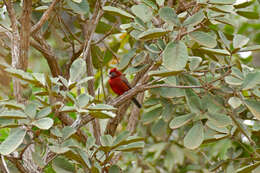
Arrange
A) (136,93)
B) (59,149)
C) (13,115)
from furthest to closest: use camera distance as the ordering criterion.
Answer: (136,93), (59,149), (13,115)

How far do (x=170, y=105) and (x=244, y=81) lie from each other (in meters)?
0.43

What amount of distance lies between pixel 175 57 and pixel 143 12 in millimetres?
316

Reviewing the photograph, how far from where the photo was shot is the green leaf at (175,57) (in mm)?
1391

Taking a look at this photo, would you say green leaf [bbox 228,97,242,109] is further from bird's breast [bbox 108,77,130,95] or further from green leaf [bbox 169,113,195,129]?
bird's breast [bbox 108,77,130,95]

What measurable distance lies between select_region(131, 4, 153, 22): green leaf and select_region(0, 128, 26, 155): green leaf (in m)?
0.65

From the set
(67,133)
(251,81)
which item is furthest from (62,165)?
(251,81)

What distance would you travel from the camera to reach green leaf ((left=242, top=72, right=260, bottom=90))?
4.90 feet

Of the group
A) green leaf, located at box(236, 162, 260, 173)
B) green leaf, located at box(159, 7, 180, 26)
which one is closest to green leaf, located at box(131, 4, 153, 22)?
green leaf, located at box(159, 7, 180, 26)

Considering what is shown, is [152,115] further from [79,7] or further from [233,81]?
[79,7]

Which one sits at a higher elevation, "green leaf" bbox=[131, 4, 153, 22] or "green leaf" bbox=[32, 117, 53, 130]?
"green leaf" bbox=[131, 4, 153, 22]

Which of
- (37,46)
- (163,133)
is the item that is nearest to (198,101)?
(163,133)

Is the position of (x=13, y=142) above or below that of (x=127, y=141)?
above

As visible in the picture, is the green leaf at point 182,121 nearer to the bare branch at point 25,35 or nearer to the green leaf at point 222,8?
the green leaf at point 222,8

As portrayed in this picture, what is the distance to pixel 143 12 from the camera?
1639 mm
